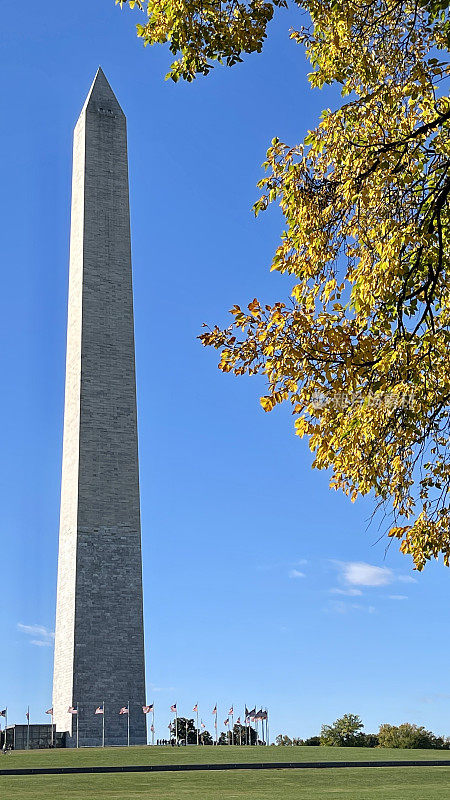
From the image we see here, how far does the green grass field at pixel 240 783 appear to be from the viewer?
17203 mm

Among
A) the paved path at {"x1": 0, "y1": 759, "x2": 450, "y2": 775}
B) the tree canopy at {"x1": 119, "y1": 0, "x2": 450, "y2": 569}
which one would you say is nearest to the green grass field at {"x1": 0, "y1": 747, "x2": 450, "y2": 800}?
the paved path at {"x1": 0, "y1": 759, "x2": 450, "y2": 775}

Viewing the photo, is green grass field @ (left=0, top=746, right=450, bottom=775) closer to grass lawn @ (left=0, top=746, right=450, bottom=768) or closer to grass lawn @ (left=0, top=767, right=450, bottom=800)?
grass lawn @ (left=0, top=746, right=450, bottom=768)

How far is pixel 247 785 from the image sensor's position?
19656mm

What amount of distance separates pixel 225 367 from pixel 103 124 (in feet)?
133

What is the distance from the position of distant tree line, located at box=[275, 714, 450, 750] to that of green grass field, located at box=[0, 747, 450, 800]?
9.38m

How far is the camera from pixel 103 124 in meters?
47.2

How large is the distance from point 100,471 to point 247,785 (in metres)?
24.4

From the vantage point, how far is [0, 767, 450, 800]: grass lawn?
17.1 metres

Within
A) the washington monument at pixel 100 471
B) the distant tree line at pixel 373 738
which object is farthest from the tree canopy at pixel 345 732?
the washington monument at pixel 100 471

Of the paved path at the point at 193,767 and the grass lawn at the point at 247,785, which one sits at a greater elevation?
the paved path at the point at 193,767

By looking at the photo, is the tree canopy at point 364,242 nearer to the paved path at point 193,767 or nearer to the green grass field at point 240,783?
the green grass field at point 240,783

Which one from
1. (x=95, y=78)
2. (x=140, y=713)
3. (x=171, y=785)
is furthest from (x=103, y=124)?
(x=171, y=785)

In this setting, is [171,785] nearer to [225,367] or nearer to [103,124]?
[225,367]

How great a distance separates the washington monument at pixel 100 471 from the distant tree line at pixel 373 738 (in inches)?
308
